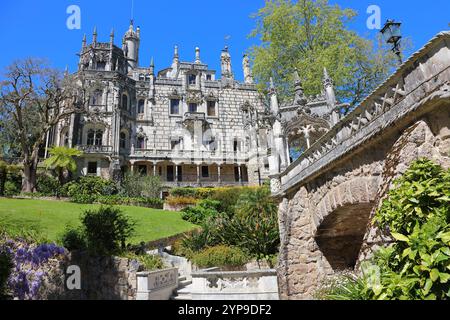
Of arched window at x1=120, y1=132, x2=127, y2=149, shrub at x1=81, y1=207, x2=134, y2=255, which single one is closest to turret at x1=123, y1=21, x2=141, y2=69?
arched window at x1=120, y1=132, x2=127, y2=149

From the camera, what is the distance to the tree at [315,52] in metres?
19.9

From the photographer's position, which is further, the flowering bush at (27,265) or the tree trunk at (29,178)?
the tree trunk at (29,178)

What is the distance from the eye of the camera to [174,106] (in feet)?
144

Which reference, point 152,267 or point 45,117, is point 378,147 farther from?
point 45,117

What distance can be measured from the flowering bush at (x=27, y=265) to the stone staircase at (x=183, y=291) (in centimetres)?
516

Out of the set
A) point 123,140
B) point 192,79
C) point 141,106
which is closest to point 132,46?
point 192,79

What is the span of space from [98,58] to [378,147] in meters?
44.4

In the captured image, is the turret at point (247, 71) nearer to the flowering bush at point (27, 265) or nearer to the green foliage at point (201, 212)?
the green foliage at point (201, 212)

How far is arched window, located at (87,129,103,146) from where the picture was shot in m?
38.5

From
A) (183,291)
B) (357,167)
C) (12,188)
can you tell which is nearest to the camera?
(357,167)

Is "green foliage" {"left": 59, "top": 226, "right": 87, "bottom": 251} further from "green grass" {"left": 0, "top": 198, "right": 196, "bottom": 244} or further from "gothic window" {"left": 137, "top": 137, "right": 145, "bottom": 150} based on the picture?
"gothic window" {"left": 137, "top": 137, "right": 145, "bottom": 150}

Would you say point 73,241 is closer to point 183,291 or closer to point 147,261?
point 147,261

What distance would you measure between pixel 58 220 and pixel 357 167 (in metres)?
18.2

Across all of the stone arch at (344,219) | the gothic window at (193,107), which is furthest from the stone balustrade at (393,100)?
the gothic window at (193,107)
